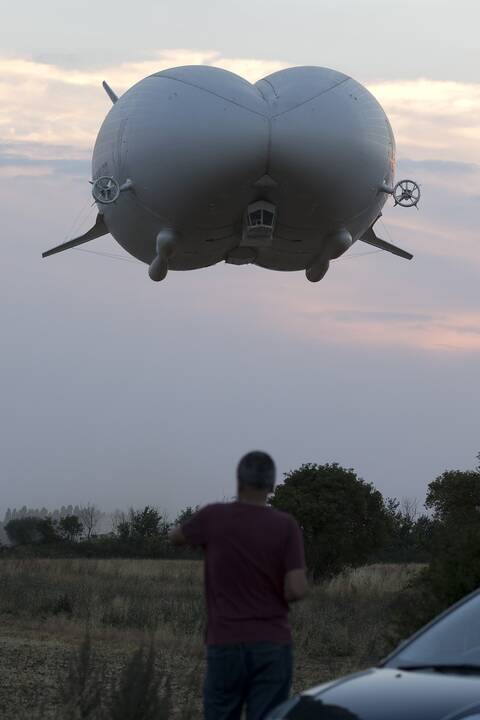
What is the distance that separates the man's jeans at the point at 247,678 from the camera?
7172 mm

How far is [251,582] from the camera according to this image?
23.4 ft

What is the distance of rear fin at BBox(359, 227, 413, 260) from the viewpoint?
33.2 meters

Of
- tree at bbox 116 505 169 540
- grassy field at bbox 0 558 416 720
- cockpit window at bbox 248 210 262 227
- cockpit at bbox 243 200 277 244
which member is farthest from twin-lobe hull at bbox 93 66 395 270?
tree at bbox 116 505 169 540

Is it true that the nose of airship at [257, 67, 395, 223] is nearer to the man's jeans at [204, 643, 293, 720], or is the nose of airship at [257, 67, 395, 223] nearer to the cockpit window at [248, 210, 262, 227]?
the cockpit window at [248, 210, 262, 227]

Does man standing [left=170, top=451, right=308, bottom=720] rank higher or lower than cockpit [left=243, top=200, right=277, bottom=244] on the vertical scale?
lower

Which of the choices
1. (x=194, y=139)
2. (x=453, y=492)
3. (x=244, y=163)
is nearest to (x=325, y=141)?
(x=244, y=163)

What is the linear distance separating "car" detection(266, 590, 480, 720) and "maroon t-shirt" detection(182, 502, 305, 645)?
43cm

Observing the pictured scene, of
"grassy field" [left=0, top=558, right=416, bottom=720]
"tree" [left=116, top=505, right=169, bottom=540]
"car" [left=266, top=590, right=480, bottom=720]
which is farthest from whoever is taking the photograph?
"tree" [left=116, top=505, right=169, bottom=540]

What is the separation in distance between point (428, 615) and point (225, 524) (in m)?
4.97

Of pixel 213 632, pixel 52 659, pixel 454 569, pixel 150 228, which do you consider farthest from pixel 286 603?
pixel 150 228

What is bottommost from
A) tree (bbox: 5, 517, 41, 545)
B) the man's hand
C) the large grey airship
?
tree (bbox: 5, 517, 41, 545)

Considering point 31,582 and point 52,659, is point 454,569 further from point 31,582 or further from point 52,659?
point 31,582

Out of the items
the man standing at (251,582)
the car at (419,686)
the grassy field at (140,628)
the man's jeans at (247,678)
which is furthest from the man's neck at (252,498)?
the grassy field at (140,628)

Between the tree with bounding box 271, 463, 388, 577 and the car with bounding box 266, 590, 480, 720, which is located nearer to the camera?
the car with bounding box 266, 590, 480, 720
